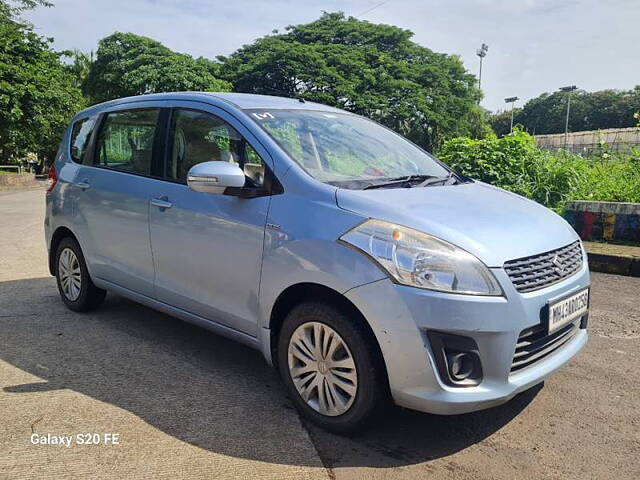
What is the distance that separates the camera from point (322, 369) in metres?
2.87

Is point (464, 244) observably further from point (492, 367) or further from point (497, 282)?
point (492, 367)

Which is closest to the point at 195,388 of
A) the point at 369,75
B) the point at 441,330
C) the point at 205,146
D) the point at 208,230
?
the point at 208,230

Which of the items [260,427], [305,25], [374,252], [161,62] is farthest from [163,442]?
[305,25]

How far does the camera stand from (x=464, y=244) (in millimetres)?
2562

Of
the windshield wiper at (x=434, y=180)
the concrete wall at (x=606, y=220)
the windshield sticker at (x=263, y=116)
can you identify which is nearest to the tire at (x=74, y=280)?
the windshield sticker at (x=263, y=116)

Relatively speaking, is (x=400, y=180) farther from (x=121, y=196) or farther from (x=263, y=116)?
(x=121, y=196)

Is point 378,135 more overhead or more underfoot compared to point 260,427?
more overhead

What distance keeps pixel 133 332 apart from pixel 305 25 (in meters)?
48.2

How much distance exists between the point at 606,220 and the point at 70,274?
6.20m

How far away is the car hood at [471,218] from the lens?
2607 millimetres

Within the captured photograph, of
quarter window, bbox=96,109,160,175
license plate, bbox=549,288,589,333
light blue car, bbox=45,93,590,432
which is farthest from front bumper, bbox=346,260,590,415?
quarter window, bbox=96,109,160,175

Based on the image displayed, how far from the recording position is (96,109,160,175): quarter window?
159 inches

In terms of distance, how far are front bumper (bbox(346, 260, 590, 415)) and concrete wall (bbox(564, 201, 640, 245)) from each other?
5264 mm

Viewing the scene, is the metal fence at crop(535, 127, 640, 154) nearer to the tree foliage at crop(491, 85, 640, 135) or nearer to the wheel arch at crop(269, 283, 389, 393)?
the wheel arch at crop(269, 283, 389, 393)
